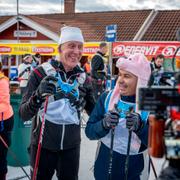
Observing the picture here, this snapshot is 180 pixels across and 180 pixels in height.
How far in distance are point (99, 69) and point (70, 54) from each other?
638 cm

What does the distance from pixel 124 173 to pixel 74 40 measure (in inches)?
43.4

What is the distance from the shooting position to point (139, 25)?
20.2 m

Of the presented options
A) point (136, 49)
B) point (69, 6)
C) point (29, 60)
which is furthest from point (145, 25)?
point (29, 60)

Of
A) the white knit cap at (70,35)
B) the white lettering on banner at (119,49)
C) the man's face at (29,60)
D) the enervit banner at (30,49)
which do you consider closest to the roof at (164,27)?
the enervit banner at (30,49)

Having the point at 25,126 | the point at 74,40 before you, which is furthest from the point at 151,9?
the point at 74,40

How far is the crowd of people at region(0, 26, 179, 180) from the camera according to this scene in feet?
8.33

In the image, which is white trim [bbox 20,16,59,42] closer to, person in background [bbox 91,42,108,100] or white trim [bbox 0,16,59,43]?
white trim [bbox 0,16,59,43]

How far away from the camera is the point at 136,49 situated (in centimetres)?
1137

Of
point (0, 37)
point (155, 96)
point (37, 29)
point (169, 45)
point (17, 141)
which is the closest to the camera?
point (155, 96)

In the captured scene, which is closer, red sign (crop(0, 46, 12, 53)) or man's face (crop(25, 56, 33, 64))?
man's face (crop(25, 56, 33, 64))

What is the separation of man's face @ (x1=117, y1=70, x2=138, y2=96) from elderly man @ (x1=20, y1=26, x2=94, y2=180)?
1.58ft

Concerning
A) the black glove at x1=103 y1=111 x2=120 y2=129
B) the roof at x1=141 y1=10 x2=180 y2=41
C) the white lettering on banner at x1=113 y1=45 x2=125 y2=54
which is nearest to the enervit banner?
the white lettering on banner at x1=113 y1=45 x2=125 y2=54

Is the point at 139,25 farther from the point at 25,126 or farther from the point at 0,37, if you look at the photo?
the point at 25,126

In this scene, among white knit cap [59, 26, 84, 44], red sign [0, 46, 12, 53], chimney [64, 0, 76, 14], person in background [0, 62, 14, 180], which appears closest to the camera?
white knit cap [59, 26, 84, 44]
